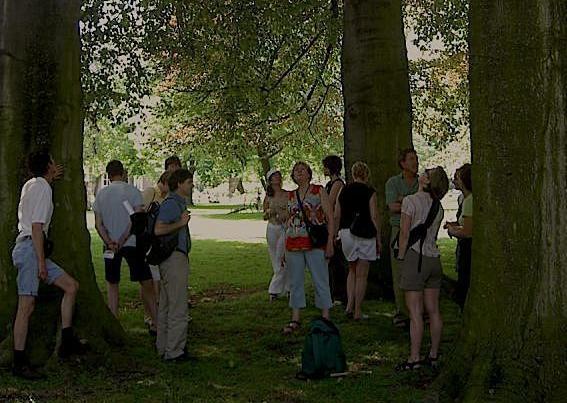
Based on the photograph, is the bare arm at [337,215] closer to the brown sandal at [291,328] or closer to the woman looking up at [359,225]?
the woman looking up at [359,225]

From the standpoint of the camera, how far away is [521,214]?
19.2 ft

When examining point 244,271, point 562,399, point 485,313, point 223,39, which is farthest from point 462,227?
point 244,271

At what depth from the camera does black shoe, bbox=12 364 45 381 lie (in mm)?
7420

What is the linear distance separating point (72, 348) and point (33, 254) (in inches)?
42.4

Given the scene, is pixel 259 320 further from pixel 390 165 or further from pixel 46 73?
pixel 46 73

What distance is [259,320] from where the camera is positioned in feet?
36.1

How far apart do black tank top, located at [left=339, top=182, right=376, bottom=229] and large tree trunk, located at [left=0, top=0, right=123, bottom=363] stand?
3.33m

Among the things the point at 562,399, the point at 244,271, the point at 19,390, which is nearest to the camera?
the point at 562,399

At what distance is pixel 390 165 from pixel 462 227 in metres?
3.44

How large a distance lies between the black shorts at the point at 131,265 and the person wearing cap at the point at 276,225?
269cm

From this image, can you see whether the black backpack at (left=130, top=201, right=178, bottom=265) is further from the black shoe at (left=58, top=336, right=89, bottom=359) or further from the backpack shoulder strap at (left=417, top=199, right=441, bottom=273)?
the backpack shoulder strap at (left=417, top=199, right=441, bottom=273)

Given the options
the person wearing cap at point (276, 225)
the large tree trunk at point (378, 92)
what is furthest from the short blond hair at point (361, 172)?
the person wearing cap at point (276, 225)

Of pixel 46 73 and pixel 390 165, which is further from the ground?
pixel 46 73

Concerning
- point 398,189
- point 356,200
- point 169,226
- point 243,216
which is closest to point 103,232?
point 169,226
